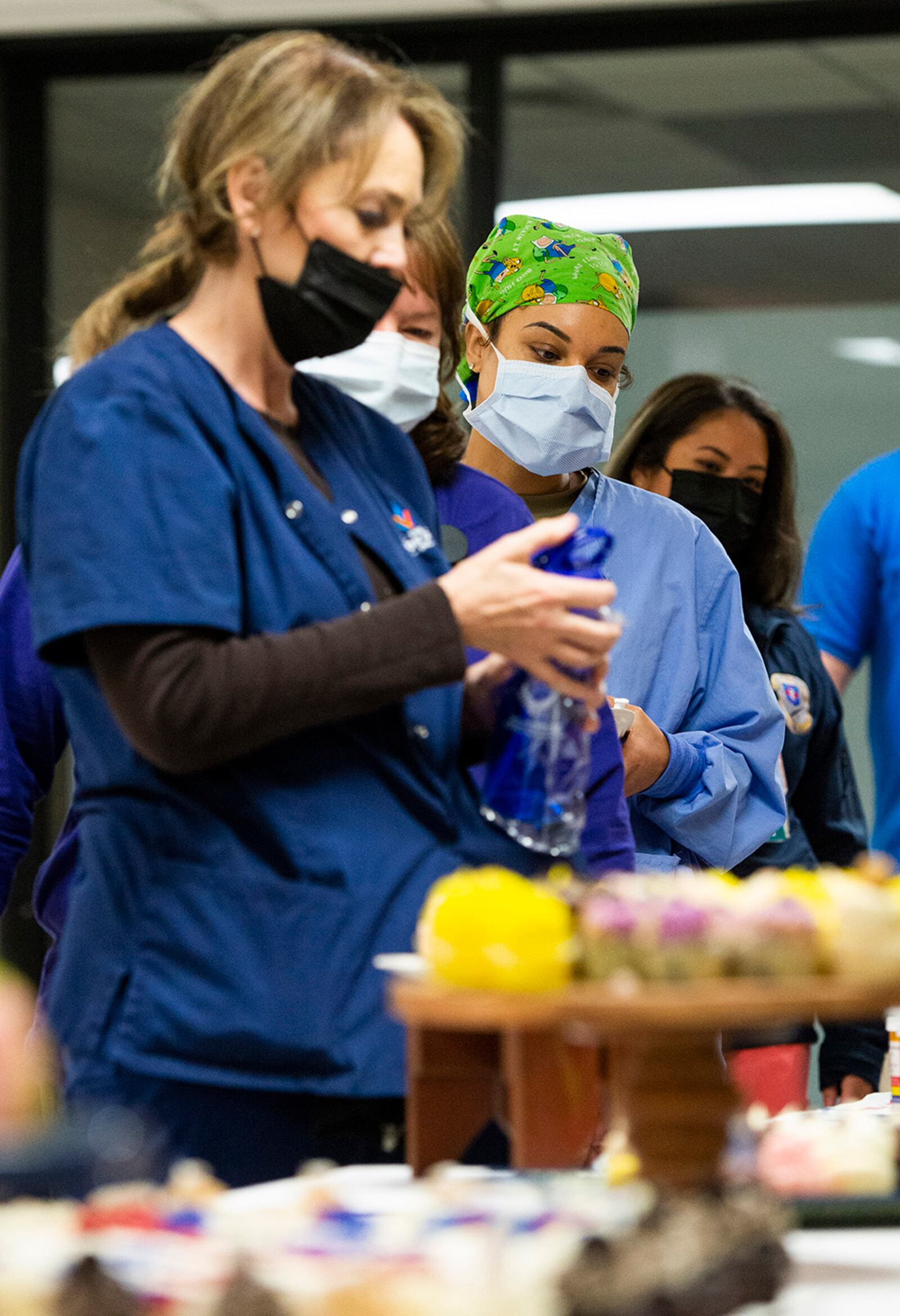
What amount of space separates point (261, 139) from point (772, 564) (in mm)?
1785

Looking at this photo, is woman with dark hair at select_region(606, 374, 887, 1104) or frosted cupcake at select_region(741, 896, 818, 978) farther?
woman with dark hair at select_region(606, 374, 887, 1104)

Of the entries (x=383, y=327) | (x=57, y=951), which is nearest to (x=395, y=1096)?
(x=57, y=951)

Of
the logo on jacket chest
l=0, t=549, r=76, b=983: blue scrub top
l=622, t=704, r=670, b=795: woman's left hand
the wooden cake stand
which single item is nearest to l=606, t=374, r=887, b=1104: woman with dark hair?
l=622, t=704, r=670, b=795: woman's left hand

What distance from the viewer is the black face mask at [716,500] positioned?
2861 millimetres

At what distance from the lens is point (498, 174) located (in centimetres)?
445

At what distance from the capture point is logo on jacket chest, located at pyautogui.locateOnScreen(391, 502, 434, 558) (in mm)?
1460

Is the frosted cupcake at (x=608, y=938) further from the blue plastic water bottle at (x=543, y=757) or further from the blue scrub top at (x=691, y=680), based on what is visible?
the blue scrub top at (x=691, y=680)

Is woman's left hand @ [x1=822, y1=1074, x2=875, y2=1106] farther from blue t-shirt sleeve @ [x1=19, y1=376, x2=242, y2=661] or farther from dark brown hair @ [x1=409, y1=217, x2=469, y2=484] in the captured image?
blue t-shirt sleeve @ [x1=19, y1=376, x2=242, y2=661]

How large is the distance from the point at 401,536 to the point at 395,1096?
17.1 inches

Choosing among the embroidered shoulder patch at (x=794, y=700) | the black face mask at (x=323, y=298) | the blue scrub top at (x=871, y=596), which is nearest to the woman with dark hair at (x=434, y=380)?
the black face mask at (x=323, y=298)

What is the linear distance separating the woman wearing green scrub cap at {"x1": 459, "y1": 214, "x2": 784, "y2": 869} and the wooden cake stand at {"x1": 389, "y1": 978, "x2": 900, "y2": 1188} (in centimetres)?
104

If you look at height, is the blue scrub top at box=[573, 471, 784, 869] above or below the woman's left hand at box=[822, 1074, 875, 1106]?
above

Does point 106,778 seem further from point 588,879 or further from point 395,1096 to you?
point 588,879

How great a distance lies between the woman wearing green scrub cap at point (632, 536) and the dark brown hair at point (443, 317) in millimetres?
468
